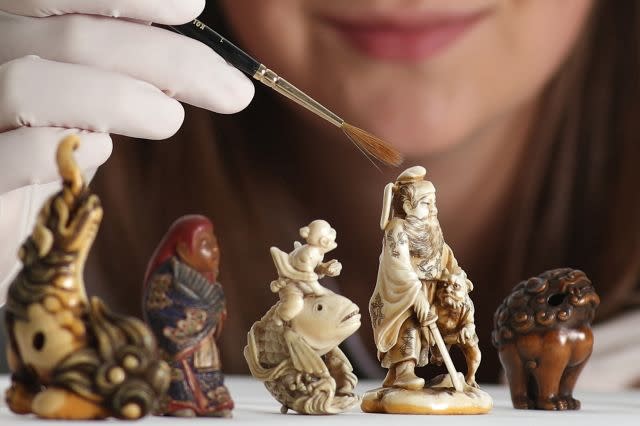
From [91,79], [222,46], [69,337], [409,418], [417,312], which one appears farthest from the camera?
[222,46]

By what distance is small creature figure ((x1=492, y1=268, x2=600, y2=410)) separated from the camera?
4.46ft

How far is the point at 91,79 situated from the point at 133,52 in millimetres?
Result: 108

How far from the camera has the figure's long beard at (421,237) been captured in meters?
1.30

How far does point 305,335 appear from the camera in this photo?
3.98 ft

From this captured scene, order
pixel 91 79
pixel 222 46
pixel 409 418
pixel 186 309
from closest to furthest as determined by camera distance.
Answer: pixel 186 309, pixel 409 418, pixel 91 79, pixel 222 46

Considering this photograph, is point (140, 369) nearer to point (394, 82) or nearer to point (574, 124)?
point (394, 82)

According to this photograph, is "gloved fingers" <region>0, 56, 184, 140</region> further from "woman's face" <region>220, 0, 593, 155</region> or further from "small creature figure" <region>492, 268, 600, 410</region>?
"woman's face" <region>220, 0, 593, 155</region>

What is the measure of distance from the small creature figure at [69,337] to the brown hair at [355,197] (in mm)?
1453

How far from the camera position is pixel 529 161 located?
2.44 meters

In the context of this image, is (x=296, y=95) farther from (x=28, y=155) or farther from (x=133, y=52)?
(x=28, y=155)

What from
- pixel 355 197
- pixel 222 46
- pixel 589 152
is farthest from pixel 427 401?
pixel 589 152

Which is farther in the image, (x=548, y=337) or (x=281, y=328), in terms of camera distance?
(x=548, y=337)

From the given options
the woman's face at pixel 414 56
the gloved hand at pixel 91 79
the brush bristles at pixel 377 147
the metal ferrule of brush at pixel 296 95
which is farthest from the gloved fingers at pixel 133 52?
the woman's face at pixel 414 56

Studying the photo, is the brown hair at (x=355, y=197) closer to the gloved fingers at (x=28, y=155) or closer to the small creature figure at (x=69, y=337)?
the gloved fingers at (x=28, y=155)
